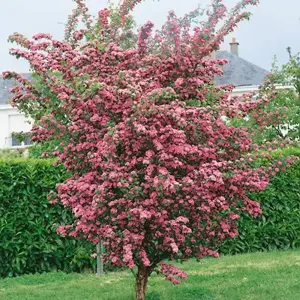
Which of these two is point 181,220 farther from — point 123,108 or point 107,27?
point 107,27

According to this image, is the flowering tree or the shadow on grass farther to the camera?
the shadow on grass

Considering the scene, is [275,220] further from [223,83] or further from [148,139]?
[223,83]

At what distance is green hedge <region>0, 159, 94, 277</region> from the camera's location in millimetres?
9875

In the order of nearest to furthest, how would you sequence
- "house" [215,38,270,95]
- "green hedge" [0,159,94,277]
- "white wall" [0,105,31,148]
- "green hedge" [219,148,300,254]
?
"green hedge" [0,159,94,277]
"green hedge" [219,148,300,254]
"house" [215,38,270,95]
"white wall" [0,105,31,148]

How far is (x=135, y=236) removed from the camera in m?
6.04

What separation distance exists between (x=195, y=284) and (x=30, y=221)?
9.74ft

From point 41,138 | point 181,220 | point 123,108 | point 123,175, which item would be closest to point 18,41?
point 41,138

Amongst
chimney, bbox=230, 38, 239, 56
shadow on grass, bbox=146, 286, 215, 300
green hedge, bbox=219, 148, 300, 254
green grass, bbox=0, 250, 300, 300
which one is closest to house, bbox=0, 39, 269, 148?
chimney, bbox=230, 38, 239, 56

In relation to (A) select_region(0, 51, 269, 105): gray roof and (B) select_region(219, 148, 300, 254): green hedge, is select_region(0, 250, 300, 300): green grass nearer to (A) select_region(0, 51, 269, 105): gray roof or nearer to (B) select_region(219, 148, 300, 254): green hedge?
(B) select_region(219, 148, 300, 254): green hedge

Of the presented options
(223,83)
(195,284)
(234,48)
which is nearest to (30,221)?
(195,284)

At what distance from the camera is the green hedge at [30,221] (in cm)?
988

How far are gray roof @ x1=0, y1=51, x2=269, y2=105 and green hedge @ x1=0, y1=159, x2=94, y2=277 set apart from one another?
2181 cm

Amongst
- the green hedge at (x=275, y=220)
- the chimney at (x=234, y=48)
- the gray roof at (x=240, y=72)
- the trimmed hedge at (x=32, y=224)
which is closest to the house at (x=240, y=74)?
the gray roof at (x=240, y=72)

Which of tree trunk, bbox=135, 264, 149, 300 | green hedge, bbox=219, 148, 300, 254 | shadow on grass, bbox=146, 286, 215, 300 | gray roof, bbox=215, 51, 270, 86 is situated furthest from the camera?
gray roof, bbox=215, 51, 270, 86
